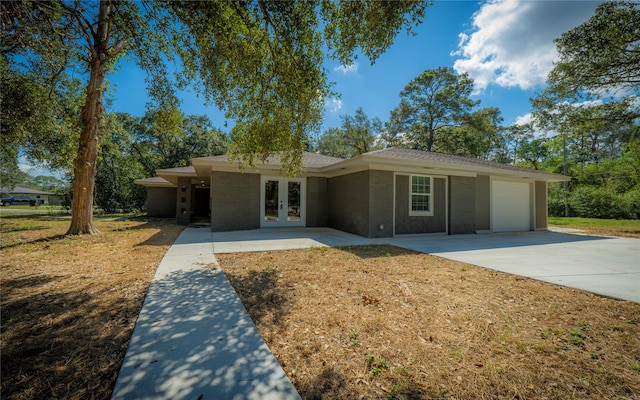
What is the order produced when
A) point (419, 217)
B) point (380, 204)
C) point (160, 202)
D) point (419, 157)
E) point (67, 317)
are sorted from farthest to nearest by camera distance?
point (160, 202) < point (419, 217) < point (419, 157) < point (380, 204) < point (67, 317)

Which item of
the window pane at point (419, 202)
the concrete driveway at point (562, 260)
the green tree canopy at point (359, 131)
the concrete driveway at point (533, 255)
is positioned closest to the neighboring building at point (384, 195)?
the window pane at point (419, 202)

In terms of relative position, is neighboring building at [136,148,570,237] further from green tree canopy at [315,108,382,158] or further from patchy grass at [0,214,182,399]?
green tree canopy at [315,108,382,158]

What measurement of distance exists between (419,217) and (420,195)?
33.9 inches

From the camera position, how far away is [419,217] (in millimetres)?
9930

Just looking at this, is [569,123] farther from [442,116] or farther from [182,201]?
[182,201]

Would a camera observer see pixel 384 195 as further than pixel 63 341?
Yes

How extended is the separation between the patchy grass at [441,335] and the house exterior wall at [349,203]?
4593 mm

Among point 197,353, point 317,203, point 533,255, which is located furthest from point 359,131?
point 197,353

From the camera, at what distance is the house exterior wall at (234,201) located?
1016 cm

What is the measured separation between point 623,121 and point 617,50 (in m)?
4.39

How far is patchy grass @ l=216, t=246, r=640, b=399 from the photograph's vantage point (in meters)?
1.97

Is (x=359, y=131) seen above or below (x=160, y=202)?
above

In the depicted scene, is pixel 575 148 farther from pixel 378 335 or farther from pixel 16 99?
pixel 16 99

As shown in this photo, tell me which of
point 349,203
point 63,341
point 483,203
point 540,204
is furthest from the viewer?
point 540,204
